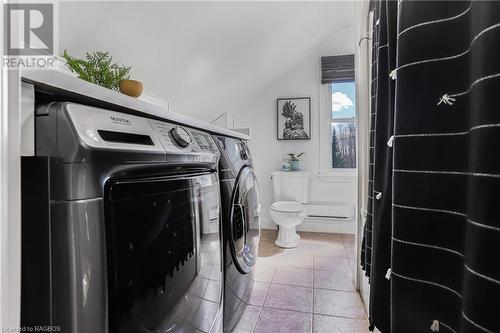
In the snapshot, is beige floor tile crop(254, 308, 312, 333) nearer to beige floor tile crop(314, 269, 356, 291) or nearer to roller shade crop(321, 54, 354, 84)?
beige floor tile crop(314, 269, 356, 291)

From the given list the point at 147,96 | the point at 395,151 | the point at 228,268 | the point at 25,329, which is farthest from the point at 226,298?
the point at 147,96

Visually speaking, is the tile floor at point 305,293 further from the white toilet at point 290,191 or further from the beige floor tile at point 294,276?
the white toilet at point 290,191

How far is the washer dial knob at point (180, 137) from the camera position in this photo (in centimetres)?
76

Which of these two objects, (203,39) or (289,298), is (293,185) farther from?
(203,39)

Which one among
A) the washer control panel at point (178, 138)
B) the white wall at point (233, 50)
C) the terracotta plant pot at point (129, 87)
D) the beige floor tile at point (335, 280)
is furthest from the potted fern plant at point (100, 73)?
the beige floor tile at point (335, 280)

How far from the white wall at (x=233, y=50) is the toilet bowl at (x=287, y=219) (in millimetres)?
598

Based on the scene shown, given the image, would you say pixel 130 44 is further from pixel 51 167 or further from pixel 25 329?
pixel 25 329

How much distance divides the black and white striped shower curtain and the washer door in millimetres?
674

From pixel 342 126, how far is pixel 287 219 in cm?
143

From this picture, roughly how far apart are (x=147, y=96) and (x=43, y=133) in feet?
4.67

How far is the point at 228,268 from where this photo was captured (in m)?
1.12

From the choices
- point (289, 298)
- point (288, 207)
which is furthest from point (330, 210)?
point (289, 298)

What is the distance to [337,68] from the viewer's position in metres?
3.11

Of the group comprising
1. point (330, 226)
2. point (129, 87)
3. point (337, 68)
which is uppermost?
point (337, 68)
